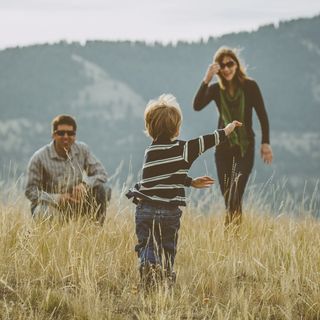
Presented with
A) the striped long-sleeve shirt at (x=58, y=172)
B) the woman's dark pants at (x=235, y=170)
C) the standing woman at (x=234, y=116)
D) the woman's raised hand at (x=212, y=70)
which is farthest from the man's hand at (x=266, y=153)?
the striped long-sleeve shirt at (x=58, y=172)

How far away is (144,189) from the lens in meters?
3.90

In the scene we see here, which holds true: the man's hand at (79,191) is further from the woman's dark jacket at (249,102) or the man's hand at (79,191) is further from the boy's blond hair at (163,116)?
the boy's blond hair at (163,116)

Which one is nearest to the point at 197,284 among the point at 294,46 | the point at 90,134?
the point at 90,134

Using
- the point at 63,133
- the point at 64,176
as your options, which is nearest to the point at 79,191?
the point at 64,176

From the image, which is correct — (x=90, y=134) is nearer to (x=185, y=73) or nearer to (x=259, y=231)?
(x=185, y=73)

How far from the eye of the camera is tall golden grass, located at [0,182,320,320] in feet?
11.7

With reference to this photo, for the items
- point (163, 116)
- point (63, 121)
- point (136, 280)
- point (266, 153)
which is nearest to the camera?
point (163, 116)

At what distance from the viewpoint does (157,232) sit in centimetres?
392

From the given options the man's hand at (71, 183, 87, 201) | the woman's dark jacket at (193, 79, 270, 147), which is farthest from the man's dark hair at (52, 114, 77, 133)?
the woman's dark jacket at (193, 79, 270, 147)

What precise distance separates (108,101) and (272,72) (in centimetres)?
2417

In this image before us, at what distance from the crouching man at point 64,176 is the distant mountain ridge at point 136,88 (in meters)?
75.6

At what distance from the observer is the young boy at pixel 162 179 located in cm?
383

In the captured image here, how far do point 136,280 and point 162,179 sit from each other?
70 centimetres

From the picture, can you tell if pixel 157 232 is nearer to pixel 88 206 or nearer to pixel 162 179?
pixel 162 179
